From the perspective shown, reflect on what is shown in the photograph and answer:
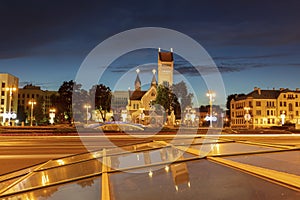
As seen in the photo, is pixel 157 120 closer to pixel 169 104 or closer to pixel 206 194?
pixel 169 104

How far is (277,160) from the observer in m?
4.41

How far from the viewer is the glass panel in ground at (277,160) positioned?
381 centimetres

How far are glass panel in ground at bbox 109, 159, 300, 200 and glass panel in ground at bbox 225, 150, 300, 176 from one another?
0.48 meters

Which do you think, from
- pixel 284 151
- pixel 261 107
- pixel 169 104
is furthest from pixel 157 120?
pixel 284 151

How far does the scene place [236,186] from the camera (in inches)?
123

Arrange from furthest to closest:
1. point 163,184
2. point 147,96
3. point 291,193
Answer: point 147,96 → point 163,184 → point 291,193

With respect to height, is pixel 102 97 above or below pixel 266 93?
below

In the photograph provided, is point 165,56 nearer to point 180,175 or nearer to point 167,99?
point 167,99

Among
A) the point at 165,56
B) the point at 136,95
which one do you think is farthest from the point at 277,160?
the point at 165,56

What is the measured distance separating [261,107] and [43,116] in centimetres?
7146

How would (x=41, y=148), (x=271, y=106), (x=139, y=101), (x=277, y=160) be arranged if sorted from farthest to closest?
(x=139, y=101)
(x=271, y=106)
(x=41, y=148)
(x=277, y=160)

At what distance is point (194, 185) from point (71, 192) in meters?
1.41

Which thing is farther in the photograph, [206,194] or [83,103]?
[83,103]

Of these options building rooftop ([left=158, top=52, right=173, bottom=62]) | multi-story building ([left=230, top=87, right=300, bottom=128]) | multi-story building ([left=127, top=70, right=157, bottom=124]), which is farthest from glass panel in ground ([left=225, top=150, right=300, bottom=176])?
building rooftop ([left=158, top=52, right=173, bottom=62])
